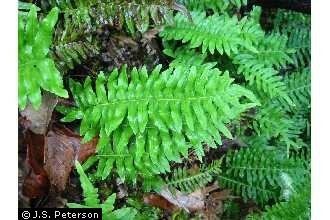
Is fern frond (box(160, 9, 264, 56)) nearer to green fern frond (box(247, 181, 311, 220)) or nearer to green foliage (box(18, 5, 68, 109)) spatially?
green foliage (box(18, 5, 68, 109))

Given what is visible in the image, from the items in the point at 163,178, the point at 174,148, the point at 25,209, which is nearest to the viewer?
the point at 25,209

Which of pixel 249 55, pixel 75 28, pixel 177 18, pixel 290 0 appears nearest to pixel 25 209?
pixel 75 28

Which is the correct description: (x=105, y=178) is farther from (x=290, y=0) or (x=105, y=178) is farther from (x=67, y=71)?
(x=290, y=0)

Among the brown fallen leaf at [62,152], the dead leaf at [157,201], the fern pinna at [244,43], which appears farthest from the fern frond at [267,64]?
the brown fallen leaf at [62,152]

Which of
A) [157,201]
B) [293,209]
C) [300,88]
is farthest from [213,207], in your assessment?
[300,88]
